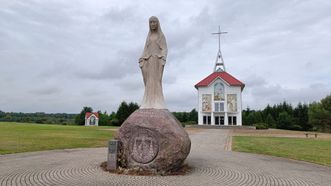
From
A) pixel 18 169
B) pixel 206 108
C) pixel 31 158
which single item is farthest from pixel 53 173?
pixel 206 108

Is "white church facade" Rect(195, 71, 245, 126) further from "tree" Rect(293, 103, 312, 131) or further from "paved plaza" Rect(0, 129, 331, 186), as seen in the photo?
"paved plaza" Rect(0, 129, 331, 186)

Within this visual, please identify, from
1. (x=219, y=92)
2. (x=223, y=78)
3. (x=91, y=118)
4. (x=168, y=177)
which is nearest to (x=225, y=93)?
(x=219, y=92)

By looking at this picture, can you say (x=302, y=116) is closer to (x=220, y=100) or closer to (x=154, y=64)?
(x=220, y=100)

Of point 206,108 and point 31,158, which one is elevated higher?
point 206,108

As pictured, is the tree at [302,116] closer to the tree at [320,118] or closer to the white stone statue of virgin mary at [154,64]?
the tree at [320,118]

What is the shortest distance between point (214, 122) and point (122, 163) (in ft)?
176

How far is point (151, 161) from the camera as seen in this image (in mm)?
10305

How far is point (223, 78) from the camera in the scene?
203 ft

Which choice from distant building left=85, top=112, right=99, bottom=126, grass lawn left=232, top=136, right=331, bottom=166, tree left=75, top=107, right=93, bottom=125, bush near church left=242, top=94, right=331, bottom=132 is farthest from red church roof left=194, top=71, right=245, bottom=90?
grass lawn left=232, top=136, right=331, bottom=166

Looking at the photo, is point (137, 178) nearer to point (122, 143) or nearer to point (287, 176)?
point (122, 143)

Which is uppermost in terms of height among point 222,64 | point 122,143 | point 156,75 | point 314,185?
point 222,64

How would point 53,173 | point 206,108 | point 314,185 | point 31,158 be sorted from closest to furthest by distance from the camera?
point 314,185, point 53,173, point 31,158, point 206,108

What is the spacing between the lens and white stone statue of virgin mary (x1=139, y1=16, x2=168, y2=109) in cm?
1151

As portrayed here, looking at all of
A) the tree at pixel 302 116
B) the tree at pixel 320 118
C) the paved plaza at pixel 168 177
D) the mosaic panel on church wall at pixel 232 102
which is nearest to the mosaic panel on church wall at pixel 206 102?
the mosaic panel on church wall at pixel 232 102
